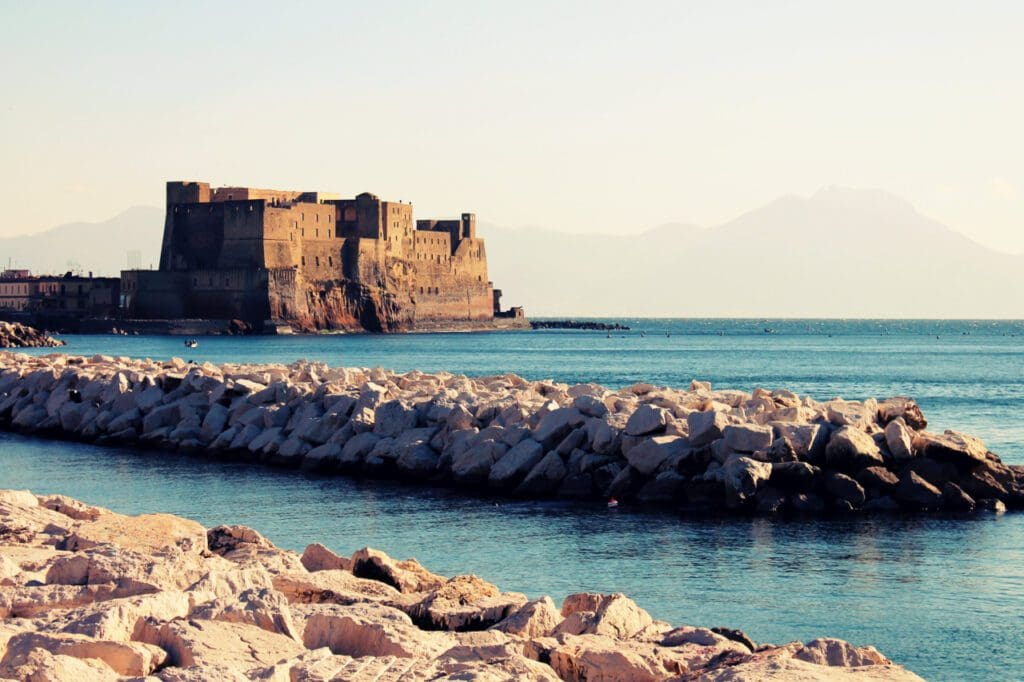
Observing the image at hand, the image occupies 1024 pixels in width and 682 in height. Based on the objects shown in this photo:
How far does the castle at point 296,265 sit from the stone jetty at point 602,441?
5174 centimetres

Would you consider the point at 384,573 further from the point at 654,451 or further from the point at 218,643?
the point at 654,451

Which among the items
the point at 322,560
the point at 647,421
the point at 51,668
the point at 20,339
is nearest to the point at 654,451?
the point at 647,421

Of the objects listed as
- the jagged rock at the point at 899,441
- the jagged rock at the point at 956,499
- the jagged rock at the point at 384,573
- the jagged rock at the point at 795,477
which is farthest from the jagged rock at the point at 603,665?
the jagged rock at the point at 899,441

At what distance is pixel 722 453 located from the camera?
423 inches

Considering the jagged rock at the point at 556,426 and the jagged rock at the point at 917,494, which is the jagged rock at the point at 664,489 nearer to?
the jagged rock at the point at 556,426

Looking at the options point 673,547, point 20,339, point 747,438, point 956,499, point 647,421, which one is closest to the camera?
point 673,547

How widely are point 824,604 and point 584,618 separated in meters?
2.62

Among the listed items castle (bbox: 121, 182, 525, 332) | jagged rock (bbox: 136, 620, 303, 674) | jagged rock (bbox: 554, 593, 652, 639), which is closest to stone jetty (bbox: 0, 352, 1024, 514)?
jagged rock (bbox: 554, 593, 652, 639)

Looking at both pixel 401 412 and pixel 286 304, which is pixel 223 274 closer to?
pixel 286 304

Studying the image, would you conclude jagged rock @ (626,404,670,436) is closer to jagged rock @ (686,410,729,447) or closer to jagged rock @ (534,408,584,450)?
jagged rock @ (686,410,729,447)

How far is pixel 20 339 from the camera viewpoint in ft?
169

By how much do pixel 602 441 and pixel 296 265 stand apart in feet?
195

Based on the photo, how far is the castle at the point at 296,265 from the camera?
221 feet

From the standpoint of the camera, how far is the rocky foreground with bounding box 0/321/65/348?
5062cm
